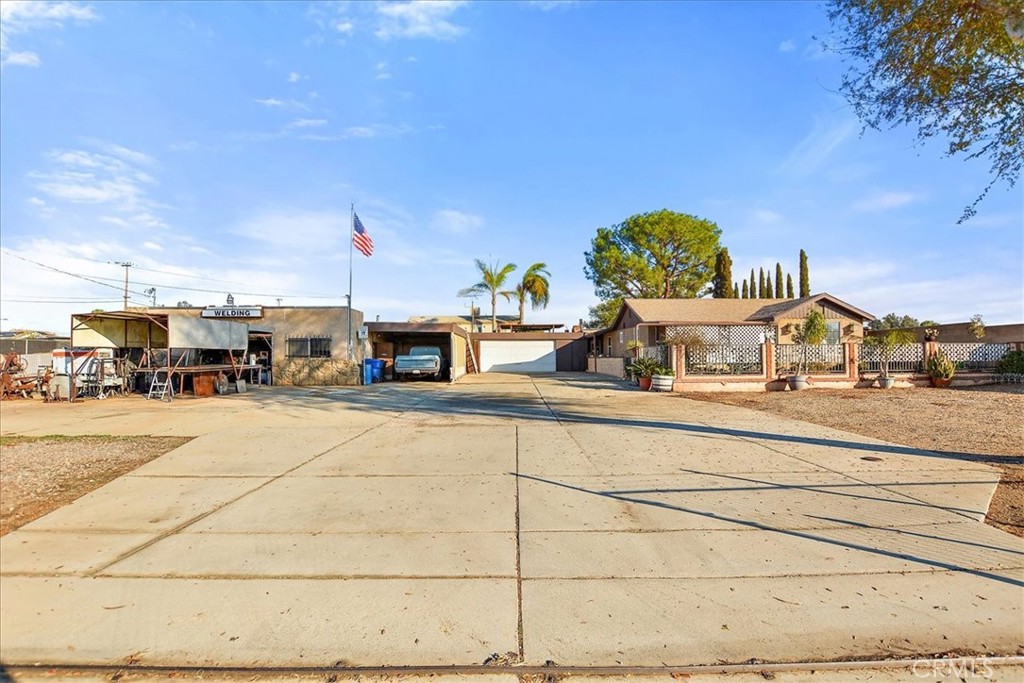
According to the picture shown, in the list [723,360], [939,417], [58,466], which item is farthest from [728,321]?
[58,466]

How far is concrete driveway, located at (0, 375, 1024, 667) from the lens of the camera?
295cm

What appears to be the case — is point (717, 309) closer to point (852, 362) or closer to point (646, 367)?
point (852, 362)

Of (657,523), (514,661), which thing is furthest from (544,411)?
(514,661)

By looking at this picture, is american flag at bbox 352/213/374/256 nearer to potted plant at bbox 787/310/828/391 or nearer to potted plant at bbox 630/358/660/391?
potted plant at bbox 630/358/660/391

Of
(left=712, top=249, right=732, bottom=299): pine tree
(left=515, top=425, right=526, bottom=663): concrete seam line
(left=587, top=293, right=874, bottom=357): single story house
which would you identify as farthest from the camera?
(left=712, top=249, right=732, bottom=299): pine tree

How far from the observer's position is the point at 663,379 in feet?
61.6

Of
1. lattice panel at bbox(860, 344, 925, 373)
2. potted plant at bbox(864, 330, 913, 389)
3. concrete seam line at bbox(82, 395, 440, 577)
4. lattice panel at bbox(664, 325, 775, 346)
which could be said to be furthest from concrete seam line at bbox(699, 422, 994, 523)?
lattice panel at bbox(860, 344, 925, 373)

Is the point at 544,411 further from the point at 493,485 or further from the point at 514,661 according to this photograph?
the point at 514,661

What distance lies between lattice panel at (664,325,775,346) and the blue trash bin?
13.6 m

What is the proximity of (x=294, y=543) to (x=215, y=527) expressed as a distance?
0.95m

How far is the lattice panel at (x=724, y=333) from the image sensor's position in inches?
899

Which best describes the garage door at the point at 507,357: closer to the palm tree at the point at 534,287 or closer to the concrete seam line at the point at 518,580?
the palm tree at the point at 534,287

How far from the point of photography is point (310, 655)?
2.85 metres

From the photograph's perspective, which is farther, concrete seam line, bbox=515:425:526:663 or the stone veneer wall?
the stone veneer wall
